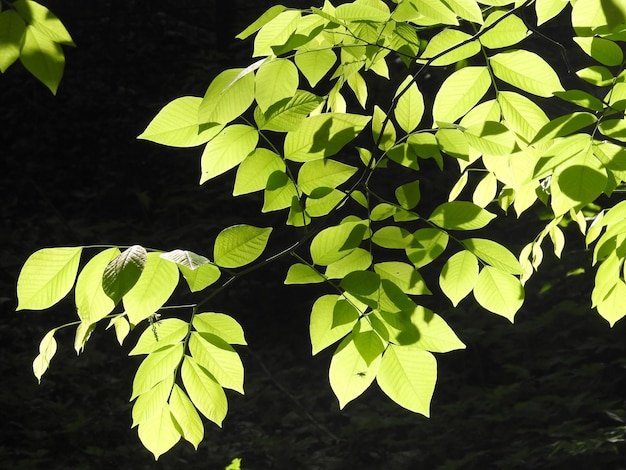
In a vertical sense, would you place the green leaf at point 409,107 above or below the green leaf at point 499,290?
above

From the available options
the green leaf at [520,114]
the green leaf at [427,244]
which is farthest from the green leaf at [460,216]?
the green leaf at [520,114]

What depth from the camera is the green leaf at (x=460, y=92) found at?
1.01 metres

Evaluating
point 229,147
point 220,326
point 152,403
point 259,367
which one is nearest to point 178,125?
point 229,147

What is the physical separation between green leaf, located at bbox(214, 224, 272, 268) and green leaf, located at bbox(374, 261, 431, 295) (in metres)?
0.18

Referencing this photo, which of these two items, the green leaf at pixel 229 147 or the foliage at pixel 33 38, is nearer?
the foliage at pixel 33 38

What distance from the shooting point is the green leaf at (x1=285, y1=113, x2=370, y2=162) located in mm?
883

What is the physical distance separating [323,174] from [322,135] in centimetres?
7

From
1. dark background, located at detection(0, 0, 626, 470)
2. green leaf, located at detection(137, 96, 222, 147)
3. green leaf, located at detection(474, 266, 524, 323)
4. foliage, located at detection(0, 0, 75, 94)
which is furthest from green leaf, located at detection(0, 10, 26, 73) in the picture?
dark background, located at detection(0, 0, 626, 470)

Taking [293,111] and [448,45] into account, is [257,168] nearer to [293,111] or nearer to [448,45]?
[293,111]

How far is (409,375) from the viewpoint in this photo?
92 cm

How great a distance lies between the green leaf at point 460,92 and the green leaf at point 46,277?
1.83ft

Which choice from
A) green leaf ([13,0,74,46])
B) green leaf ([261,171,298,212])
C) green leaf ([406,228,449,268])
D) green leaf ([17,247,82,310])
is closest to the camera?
green leaf ([13,0,74,46])

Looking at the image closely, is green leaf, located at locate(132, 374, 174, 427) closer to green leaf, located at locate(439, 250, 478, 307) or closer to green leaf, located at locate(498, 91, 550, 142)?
green leaf, located at locate(439, 250, 478, 307)

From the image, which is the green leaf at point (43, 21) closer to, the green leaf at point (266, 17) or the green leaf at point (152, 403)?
the green leaf at point (266, 17)
